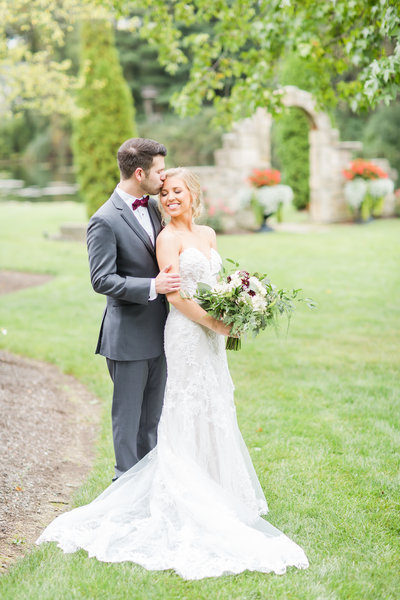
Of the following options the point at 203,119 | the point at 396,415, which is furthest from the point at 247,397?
the point at 203,119

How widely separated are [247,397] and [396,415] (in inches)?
53.9

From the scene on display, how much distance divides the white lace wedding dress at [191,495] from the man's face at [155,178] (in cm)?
40

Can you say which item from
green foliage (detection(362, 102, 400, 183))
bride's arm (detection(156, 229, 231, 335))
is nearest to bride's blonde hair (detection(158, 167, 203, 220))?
bride's arm (detection(156, 229, 231, 335))

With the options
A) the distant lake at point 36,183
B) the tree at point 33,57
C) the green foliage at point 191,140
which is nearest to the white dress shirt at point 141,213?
the tree at point 33,57

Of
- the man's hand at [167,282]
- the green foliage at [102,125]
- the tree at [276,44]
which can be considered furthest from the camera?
the green foliage at [102,125]

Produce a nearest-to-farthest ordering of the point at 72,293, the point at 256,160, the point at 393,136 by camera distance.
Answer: the point at 72,293
the point at 256,160
the point at 393,136

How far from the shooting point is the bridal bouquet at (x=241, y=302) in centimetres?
358

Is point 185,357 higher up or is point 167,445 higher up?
point 185,357

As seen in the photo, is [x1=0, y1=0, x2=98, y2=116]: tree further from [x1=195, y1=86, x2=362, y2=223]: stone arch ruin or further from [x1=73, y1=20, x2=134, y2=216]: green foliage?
[x1=195, y1=86, x2=362, y2=223]: stone arch ruin

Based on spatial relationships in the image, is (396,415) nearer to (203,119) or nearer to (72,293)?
(72,293)

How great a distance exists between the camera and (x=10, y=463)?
4691mm

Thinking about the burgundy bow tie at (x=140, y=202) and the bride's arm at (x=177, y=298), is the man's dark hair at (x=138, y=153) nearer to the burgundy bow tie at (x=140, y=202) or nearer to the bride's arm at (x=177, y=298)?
the burgundy bow tie at (x=140, y=202)

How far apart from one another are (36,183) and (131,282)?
3888 centimetres

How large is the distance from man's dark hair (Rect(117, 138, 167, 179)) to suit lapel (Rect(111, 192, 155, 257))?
19 centimetres
